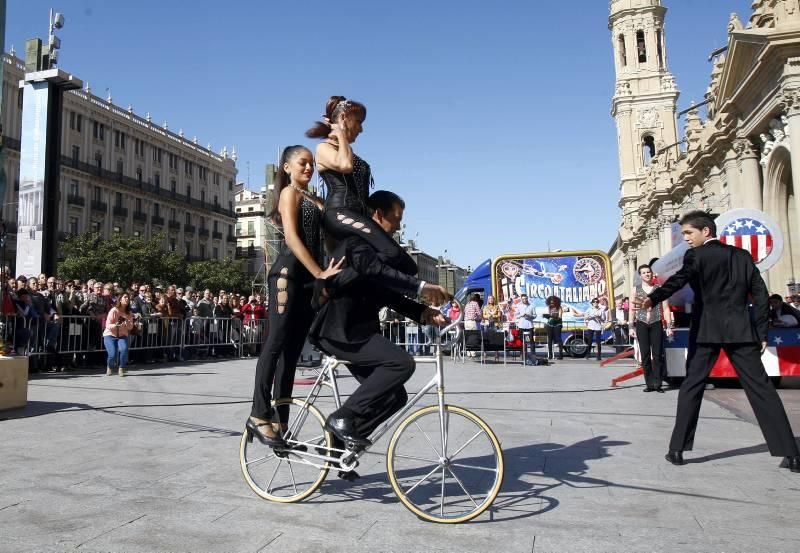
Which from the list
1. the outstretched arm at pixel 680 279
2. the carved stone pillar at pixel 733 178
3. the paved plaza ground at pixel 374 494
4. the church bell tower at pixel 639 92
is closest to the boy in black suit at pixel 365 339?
the paved plaza ground at pixel 374 494

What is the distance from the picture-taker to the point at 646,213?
46.1 m

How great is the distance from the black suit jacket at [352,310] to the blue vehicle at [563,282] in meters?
16.6

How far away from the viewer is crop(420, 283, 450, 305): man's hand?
3.02 m

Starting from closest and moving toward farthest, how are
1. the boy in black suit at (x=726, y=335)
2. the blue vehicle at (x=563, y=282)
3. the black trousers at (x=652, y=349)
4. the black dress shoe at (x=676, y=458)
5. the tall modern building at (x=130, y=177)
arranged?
1. the boy in black suit at (x=726, y=335)
2. the black dress shoe at (x=676, y=458)
3. the black trousers at (x=652, y=349)
4. the blue vehicle at (x=563, y=282)
5. the tall modern building at (x=130, y=177)

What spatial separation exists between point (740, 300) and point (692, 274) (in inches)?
14.6

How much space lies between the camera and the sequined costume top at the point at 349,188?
341 cm

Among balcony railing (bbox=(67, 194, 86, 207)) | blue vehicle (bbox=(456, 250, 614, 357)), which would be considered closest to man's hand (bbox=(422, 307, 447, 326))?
blue vehicle (bbox=(456, 250, 614, 357))

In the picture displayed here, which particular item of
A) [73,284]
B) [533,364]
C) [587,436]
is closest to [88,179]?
[73,284]

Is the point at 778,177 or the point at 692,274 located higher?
the point at 778,177

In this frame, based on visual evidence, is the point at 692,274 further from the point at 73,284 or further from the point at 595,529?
the point at 73,284

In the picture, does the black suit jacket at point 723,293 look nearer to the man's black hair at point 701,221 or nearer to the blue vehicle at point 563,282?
the man's black hair at point 701,221

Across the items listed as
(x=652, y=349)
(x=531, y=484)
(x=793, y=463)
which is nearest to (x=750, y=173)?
(x=652, y=349)

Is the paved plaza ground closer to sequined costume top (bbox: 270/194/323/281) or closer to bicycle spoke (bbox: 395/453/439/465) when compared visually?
bicycle spoke (bbox: 395/453/439/465)

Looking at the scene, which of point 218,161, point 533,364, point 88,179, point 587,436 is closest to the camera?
point 587,436
